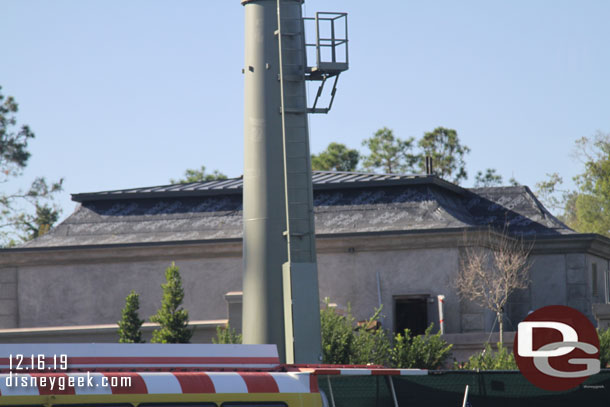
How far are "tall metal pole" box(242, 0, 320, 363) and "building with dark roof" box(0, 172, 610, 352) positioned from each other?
12.1 meters

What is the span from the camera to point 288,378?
12.1 meters

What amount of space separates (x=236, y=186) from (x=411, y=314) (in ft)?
31.7

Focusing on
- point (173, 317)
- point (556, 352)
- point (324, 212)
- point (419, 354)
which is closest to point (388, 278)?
point (324, 212)

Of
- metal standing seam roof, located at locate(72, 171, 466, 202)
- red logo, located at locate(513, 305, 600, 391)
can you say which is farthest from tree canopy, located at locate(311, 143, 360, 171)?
red logo, located at locate(513, 305, 600, 391)

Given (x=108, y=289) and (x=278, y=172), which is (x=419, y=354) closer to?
(x=278, y=172)

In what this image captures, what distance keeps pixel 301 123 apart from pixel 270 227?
9.41ft

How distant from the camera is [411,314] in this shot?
38.3m

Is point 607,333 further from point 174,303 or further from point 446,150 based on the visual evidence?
point 446,150

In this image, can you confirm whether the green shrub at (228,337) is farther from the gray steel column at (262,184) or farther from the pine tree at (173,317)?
the gray steel column at (262,184)

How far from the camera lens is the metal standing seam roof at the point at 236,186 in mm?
40375

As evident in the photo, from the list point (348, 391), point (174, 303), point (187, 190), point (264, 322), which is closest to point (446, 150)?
point (187, 190)

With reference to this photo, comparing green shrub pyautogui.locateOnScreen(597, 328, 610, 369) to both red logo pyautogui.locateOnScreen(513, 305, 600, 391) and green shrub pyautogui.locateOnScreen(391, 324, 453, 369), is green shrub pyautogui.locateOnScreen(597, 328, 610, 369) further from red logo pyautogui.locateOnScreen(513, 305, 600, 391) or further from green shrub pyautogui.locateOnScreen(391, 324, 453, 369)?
red logo pyautogui.locateOnScreen(513, 305, 600, 391)

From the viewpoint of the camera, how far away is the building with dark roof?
38125 millimetres

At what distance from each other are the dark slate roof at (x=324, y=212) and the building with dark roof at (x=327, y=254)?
5cm
